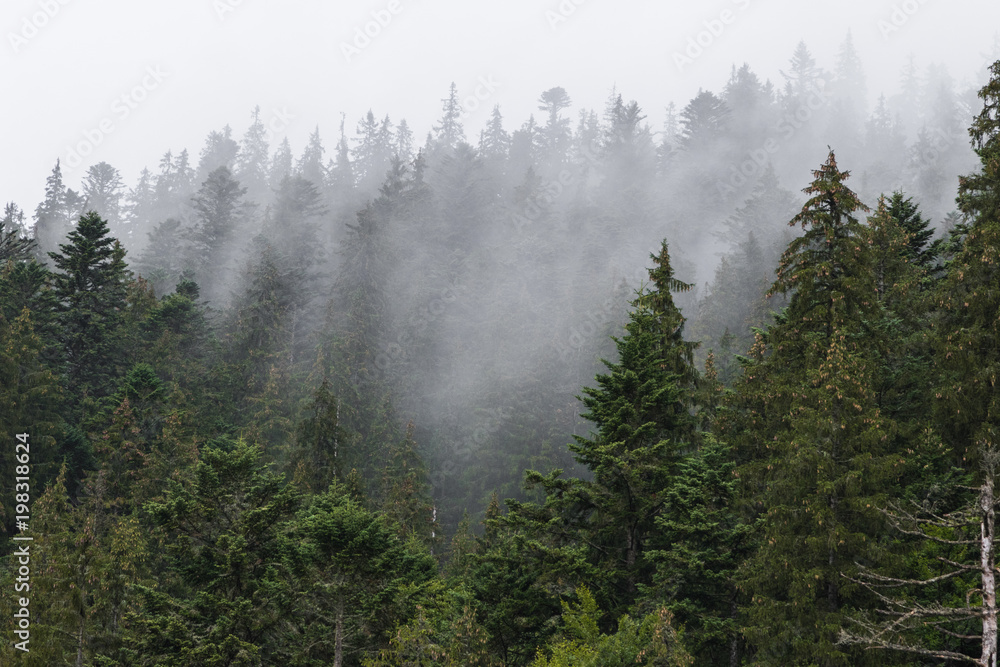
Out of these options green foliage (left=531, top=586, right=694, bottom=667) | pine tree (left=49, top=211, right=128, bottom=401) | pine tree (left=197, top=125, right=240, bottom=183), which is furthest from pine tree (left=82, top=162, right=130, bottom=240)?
green foliage (left=531, top=586, right=694, bottom=667)

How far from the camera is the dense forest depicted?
46.0ft

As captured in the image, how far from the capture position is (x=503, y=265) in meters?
74.8

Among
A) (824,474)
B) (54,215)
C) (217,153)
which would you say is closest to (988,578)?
(824,474)

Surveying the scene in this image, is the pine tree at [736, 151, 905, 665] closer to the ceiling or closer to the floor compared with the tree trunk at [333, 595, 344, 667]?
closer to the ceiling

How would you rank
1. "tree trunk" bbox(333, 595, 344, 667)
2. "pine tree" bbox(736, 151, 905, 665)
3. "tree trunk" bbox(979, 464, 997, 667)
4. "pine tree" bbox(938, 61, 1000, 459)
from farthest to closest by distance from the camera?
1. "tree trunk" bbox(333, 595, 344, 667)
2. "pine tree" bbox(938, 61, 1000, 459)
3. "pine tree" bbox(736, 151, 905, 665)
4. "tree trunk" bbox(979, 464, 997, 667)

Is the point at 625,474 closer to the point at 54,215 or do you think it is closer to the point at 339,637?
the point at 339,637

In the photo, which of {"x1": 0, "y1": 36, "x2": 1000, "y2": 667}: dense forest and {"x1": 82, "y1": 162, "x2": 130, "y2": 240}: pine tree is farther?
{"x1": 82, "y1": 162, "x2": 130, "y2": 240}: pine tree

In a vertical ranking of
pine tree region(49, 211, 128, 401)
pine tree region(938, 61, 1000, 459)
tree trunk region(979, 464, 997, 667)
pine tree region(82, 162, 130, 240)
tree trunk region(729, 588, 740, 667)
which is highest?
pine tree region(82, 162, 130, 240)

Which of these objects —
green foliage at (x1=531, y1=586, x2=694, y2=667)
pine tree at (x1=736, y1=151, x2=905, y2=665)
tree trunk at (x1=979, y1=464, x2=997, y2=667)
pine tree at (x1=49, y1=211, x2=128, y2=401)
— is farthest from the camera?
pine tree at (x1=49, y1=211, x2=128, y2=401)

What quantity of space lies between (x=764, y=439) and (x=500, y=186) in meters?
77.1

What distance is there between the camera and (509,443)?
56719 mm

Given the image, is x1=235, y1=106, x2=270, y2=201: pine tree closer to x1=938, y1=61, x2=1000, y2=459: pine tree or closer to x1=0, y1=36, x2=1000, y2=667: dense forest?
x1=0, y1=36, x2=1000, y2=667: dense forest

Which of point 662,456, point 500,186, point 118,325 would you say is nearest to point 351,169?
point 500,186

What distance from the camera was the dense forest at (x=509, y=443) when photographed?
14.0 meters
